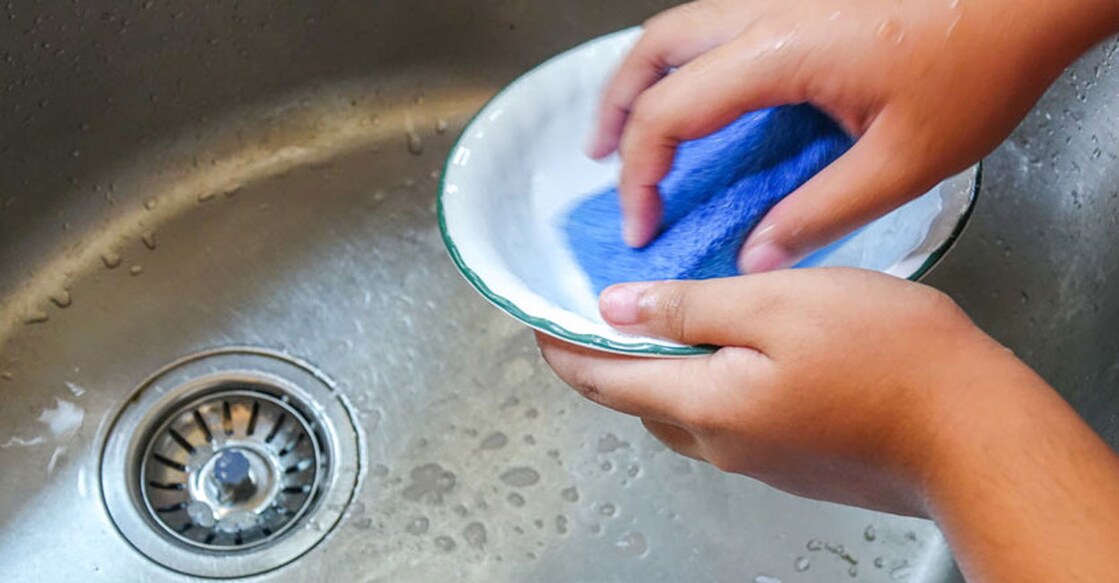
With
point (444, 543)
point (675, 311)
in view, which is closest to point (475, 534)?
point (444, 543)

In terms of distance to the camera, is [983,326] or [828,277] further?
[983,326]

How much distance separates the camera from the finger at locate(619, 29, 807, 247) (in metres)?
0.40

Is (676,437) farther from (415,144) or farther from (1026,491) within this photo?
(415,144)

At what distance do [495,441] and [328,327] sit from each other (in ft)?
0.42

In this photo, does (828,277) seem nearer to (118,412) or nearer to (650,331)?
(650,331)

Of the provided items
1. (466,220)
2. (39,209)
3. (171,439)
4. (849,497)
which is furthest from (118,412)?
(849,497)

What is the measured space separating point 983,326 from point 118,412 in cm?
52

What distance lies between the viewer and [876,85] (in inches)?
15.6

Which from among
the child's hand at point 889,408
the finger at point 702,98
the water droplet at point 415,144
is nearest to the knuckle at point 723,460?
the child's hand at point 889,408

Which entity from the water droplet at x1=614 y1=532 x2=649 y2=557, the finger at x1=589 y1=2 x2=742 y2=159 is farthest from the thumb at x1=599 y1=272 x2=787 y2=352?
the water droplet at x1=614 y1=532 x2=649 y2=557

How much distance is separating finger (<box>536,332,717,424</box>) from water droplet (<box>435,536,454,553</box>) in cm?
19

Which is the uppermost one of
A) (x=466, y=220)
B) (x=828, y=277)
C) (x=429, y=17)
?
(x=429, y=17)

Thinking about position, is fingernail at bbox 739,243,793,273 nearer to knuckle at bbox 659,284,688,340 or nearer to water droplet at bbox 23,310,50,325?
knuckle at bbox 659,284,688,340

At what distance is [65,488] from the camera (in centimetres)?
59
